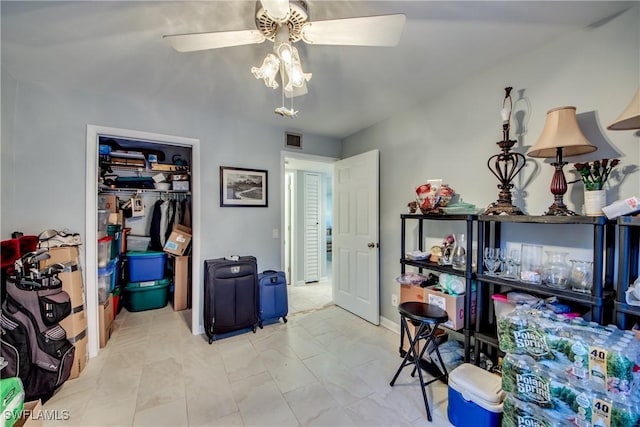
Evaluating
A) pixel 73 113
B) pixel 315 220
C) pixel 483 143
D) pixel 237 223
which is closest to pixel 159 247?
pixel 237 223

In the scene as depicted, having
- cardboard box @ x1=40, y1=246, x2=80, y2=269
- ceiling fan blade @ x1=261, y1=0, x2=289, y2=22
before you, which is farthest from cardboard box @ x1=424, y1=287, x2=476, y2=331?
cardboard box @ x1=40, y1=246, x2=80, y2=269

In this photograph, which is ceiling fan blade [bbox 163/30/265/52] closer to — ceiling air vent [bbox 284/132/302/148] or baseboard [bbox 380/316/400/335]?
ceiling air vent [bbox 284/132/302/148]

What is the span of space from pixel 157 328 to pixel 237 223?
1399mm

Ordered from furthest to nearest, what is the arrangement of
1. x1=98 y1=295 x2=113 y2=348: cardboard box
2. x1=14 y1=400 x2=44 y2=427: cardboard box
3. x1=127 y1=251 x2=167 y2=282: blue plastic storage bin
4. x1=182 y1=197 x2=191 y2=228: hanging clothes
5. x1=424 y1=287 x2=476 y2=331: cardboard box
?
1. x1=182 y1=197 x2=191 y2=228: hanging clothes
2. x1=127 y1=251 x2=167 y2=282: blue plastic storage bin
3. x1=98 y1=295 x2=113 y2=348: cardboard box
4. x1=424 y1=287 x2=476 y2=331: cardboard box
5. x1=14 y1=400 x2=44 y2=427: cardboard box

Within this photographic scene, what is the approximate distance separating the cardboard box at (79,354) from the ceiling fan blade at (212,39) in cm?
217

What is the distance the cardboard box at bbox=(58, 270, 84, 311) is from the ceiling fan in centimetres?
188

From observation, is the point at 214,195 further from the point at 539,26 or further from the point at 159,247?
the point at 539,26

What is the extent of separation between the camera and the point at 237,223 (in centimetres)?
298

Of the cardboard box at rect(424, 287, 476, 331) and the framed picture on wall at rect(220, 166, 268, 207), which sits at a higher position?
the framed picture on wall at rect(220, 166, 268, 207)

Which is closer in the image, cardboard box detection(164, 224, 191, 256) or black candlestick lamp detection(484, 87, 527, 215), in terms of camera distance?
black candlestick lamp detection(484, 87, 527, 215)

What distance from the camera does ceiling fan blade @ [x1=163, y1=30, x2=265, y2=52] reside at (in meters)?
1.18

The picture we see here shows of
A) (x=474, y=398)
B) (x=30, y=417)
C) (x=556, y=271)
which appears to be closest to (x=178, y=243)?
(x=30, y=417)

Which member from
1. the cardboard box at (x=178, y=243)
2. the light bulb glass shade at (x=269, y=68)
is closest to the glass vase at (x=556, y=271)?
the light bulb glass shade at (x=269, y=68)

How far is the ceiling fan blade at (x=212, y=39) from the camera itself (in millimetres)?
1176
